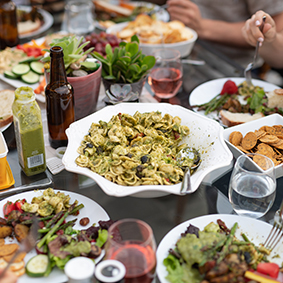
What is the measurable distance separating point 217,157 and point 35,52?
1578 mm

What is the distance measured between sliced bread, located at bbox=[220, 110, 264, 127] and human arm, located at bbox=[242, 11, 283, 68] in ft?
1.65

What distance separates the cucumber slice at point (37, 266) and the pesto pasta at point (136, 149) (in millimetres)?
340

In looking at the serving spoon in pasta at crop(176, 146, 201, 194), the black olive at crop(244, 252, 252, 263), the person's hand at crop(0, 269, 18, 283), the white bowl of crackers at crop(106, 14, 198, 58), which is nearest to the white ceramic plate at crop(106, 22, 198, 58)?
the white bowl of crackers at crop(106, 14, 198, 58)

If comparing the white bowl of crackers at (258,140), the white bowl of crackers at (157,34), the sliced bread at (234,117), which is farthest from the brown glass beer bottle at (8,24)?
the white bowl of crackers at (258,140)

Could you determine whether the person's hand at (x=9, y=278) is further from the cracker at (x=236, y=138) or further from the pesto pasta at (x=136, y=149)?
the cracker at (x=236, y=138)

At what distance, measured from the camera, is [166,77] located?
6.24 ft

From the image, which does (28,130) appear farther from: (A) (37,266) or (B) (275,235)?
(B) (275,235)

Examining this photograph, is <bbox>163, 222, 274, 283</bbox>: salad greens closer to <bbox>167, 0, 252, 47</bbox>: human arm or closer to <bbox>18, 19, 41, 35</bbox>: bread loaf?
<bbox>167, 0, 252, 47</bbox>: human arm

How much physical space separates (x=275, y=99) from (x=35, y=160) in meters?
1.31

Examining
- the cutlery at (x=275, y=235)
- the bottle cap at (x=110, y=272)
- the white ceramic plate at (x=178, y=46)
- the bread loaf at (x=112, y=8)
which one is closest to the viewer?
the bottle cap at (x=110, y=272)

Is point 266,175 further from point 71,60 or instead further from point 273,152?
point 71,60

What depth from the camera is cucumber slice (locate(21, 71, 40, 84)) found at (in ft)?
6.57

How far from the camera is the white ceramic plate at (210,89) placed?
1938 mm

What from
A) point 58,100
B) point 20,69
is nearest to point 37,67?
point 20,69
